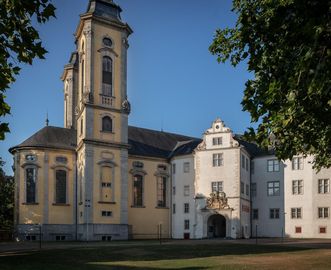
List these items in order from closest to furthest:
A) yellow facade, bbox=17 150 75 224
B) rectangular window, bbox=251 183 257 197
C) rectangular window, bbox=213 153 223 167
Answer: yellow facade, bbox=17 150 75 224
rectangular window, bbox=213 153 223 167
rectangular window, bbox=251 183 257 197

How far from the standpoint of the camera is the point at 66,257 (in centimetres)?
2761

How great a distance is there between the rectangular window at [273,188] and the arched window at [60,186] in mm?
24287

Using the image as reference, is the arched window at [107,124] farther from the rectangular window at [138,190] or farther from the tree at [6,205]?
the tree at [6,205]

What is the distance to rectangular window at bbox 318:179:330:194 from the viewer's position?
5737 centimetres

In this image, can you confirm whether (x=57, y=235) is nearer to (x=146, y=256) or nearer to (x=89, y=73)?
(x=89, y=73)

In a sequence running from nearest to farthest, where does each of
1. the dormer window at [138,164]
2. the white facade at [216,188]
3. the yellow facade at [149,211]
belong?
the white facade at [216,188]
the yellow facade at [149,211]
the dormer window at [138,164]

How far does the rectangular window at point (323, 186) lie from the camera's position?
57.4 metres

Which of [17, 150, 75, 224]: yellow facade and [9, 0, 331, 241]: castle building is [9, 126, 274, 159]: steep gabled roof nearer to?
[9, 0, 331, 241]: castle building

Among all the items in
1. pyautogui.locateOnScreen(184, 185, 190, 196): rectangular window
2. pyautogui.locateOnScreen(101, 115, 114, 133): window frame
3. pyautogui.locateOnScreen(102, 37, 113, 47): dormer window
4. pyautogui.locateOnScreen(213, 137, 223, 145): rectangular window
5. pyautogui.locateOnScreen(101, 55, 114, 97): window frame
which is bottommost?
pyautogui.locateOnScreen(184, 185, 190, 196): rectangular window

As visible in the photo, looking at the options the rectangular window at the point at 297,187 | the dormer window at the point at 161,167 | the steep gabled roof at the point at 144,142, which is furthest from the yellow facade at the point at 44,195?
the rectangular window at the point at 297,187

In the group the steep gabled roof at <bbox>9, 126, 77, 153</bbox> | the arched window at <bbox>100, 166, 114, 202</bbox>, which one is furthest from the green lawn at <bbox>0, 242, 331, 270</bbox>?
the steep gabled roof at <bbox>9, 126, 77, 153</bbox>

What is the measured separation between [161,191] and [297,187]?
16.6m

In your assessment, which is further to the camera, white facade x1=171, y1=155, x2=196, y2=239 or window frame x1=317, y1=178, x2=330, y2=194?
white facade x1=171, y1=155, x2=196, y2=239

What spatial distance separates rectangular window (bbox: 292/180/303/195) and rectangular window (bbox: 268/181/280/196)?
2.28m
